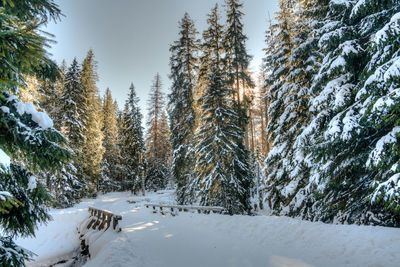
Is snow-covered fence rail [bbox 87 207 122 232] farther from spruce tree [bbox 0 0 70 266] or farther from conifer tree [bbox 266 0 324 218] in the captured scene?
conifer tree [bbox 266 0 324 218]

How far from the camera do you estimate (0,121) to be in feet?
10.7

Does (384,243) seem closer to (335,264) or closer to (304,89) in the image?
(335,264)

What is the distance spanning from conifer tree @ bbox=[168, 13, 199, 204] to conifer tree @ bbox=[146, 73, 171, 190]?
49.2 ft

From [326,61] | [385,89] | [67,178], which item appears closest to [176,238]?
[385,89]

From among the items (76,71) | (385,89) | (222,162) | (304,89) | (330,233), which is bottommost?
(330,233)

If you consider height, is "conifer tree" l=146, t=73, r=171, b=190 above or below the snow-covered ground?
above

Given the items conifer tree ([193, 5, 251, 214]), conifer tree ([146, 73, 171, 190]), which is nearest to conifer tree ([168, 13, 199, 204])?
conifer tree ([193, 5, 251, 214])

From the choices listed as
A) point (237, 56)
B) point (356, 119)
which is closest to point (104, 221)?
point (356, 119)

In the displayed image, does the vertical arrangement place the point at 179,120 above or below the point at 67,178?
above

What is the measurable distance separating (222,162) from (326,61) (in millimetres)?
8127

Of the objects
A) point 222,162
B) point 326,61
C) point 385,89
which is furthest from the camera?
point 222,162

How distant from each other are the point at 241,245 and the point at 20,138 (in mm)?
7307

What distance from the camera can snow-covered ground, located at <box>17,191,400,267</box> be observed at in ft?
19.0

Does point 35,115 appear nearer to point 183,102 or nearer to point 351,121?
point 351,121
